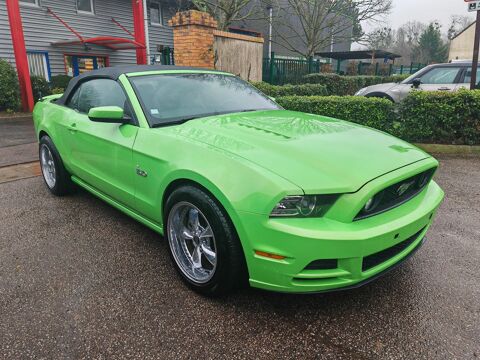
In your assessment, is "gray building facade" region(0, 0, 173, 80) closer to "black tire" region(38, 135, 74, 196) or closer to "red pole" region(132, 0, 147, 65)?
"red pole" region(132, 0, 147, 65)

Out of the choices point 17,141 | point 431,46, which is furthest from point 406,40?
point 17,141

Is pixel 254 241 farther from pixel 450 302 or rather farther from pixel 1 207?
pixel 1 207

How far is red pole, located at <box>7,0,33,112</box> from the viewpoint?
10.2 m

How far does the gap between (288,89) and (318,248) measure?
7.00 m

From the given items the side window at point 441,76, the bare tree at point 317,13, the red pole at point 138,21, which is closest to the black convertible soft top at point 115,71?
the side window at point 441,76

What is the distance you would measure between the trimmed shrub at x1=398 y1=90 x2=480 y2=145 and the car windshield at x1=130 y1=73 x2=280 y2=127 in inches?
147

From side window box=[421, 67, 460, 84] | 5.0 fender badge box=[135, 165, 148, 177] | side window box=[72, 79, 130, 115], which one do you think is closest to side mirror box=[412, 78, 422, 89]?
side window box=[421, 67, 460, 84]

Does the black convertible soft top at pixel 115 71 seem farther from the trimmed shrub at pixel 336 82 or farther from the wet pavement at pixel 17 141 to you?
the trimmed shrub at pixel 336 82

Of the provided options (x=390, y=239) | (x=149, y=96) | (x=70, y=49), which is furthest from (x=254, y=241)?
(x=70, y=49)

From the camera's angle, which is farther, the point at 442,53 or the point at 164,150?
the point at 442,53

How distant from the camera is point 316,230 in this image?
2.01m

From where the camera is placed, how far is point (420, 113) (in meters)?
6.49

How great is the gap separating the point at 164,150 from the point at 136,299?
103 cm

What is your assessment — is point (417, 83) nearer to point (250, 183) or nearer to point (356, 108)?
point (356, 108)
